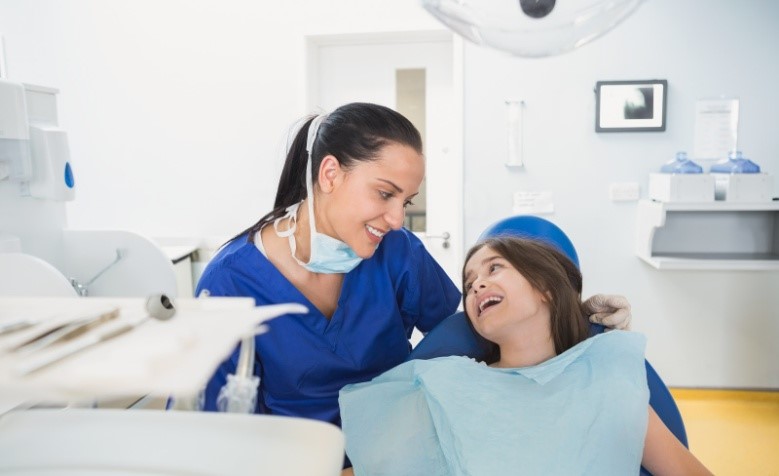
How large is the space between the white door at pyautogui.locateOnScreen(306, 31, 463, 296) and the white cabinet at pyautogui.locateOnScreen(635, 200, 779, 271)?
0.91m

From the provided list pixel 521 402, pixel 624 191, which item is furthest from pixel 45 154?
pixel 624 191

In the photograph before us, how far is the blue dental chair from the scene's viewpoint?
1.23 m

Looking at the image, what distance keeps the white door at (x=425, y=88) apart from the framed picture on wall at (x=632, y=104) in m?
0.75

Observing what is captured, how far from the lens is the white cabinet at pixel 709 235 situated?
2855mm

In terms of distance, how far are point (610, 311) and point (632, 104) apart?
6.05 ft

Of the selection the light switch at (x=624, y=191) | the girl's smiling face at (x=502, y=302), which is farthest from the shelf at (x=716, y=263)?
the girl's smiling face at (x=502, y=302)

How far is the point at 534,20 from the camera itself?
0.83m

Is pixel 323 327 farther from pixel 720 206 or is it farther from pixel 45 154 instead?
pixel 720 206

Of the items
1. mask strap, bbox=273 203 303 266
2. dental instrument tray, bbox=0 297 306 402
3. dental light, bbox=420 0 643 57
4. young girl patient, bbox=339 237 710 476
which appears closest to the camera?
dental instrument tray, bbox=0 297 306 402

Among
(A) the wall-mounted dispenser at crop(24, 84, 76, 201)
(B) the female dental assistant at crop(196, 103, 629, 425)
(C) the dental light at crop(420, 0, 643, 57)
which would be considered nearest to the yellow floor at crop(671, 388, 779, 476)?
(B) the female dental assistant at crop(196, 103, 629, 425)

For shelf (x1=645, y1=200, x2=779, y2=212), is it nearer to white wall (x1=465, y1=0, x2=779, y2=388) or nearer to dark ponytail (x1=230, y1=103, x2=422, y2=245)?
white wall (x1=465, y1=0, x2=779, y2=388)

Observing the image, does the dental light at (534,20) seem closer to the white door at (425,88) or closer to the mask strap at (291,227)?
the mask strap at (291,227)

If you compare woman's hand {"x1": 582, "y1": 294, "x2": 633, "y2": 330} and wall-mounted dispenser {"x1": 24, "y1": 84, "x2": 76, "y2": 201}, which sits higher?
wall-mounted dispenser {"x1": 24, "y1": 84, "x2": 76, "y2": 201}

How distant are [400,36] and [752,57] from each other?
1734 millimetres
